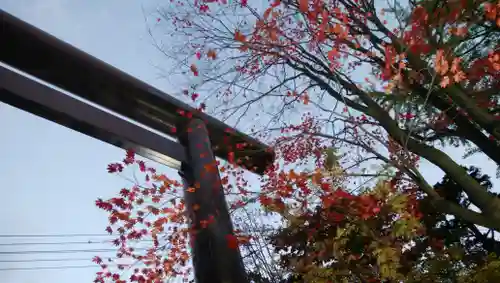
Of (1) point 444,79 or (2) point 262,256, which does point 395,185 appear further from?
(2) point 262,256

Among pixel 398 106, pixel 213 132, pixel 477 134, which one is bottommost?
pixel 477 134

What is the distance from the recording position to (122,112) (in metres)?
3.87

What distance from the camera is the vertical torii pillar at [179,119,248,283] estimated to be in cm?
313

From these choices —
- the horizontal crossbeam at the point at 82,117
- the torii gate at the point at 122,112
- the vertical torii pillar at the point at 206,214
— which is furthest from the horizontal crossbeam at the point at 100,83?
the vertical torii pillar at the point at 206,214

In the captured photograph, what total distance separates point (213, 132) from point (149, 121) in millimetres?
775

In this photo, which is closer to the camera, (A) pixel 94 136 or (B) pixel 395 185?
(A) pixel 94 136

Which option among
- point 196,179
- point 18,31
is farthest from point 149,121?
point 18,31

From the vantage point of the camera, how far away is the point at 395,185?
437 centimetres

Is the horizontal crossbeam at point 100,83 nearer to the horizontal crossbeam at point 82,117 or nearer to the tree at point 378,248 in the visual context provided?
the horizontal crossbeam at point 82,117

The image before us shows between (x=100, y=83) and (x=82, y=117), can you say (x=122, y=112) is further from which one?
(x=82, y=117)

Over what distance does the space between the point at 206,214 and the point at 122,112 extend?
1429 millimetres

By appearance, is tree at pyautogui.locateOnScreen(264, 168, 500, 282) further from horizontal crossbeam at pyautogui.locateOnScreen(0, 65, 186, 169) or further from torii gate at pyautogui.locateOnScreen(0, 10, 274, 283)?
horizontal crossbeam at pyautogui.locateOnScreen(0, 65, 186, 169)

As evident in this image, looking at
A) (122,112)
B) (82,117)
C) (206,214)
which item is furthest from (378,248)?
(82,117)

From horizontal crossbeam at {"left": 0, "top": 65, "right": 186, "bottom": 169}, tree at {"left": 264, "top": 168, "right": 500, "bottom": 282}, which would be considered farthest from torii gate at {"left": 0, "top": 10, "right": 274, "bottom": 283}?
tree at {"left": 264, "top": 168, "right": 500, "bottom": 282}
